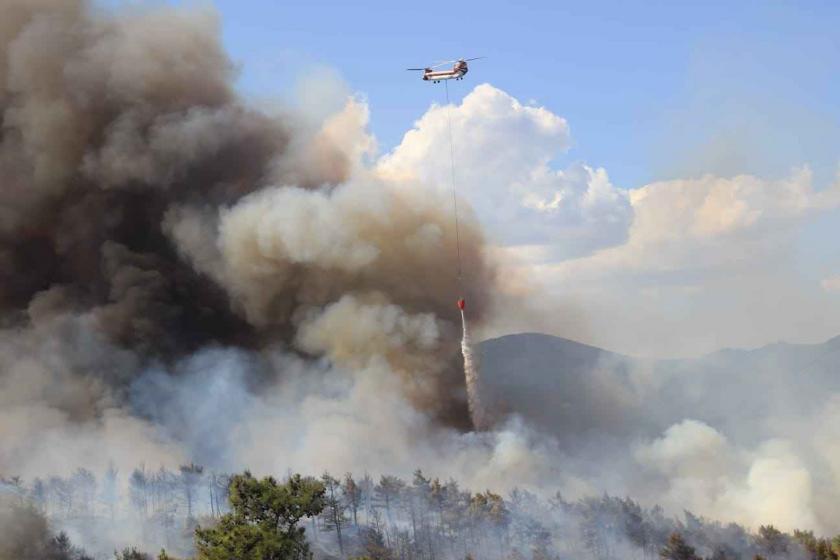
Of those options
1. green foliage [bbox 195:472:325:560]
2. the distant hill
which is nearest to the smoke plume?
the distant hill

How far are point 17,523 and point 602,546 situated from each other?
39.9 metres

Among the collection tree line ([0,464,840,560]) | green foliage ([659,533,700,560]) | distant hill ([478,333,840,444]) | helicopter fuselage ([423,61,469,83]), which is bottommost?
green foliage ([659,533,700,560])

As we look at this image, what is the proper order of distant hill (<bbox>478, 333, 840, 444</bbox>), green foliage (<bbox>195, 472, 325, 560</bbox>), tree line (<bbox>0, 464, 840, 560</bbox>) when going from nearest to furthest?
green foliage (<bbox>195, 472, 325, 560</bbox>)
tree line (<bbox>0, 464, 840, 560</bbox>)
distant hill (<bbox>478, 333, 840, 444</bbox>)

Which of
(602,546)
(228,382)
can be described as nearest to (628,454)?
(602,546)

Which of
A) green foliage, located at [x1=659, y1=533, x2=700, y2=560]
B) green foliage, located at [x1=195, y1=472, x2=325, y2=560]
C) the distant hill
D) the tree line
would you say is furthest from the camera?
the distant hill

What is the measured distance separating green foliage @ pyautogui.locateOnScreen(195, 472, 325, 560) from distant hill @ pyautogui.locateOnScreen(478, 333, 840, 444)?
1987 inches

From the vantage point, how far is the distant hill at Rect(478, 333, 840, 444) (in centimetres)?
11431

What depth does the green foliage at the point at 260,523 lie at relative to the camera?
4244 centimetres

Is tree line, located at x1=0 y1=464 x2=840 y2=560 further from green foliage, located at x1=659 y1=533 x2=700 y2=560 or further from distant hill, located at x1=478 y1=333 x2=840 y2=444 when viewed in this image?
distant hill, located at x1=478 y1=333 x2=840 y2=444

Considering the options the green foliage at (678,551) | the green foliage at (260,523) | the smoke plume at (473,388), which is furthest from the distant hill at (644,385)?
the green foliage at (260,523)

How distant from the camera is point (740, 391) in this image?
420 feet

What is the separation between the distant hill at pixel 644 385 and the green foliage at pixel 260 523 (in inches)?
1987

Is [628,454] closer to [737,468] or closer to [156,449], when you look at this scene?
[737,468]

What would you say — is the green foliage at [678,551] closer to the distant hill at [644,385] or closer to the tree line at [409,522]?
the tree line at [409,522]
